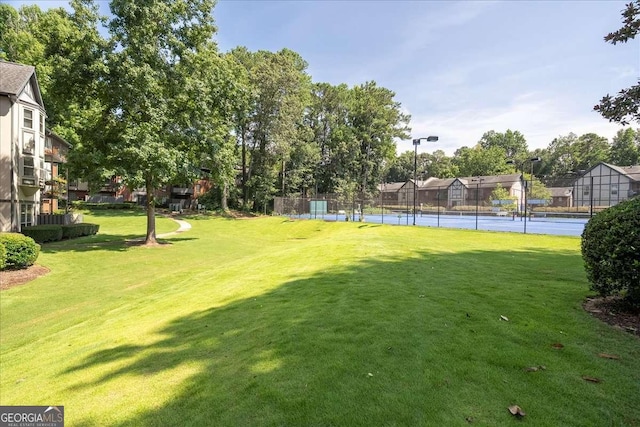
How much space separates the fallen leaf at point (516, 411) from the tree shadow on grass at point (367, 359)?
5cm

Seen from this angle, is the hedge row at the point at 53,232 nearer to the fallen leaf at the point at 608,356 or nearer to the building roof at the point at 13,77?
the building roof at the point at 13,77

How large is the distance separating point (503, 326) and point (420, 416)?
224cm

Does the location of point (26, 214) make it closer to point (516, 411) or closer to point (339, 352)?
point (339, 352)

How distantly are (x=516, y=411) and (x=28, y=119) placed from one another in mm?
27147

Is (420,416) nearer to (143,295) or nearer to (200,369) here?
(200,369)

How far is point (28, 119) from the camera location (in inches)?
832

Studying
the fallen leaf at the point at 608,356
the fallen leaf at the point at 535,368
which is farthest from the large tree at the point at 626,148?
the fallen leaf at the point at 535,368

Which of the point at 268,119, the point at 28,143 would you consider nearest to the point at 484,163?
the point at 268,119

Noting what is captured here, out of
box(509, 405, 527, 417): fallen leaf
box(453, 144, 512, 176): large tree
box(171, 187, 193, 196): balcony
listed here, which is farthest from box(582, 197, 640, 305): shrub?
box(453, 144, 512, 176): large tree

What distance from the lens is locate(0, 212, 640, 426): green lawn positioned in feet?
9.25

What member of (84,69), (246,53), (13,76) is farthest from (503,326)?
(246,53)

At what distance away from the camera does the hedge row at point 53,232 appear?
1914cm

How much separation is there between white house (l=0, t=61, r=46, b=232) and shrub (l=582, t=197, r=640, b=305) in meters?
25.5

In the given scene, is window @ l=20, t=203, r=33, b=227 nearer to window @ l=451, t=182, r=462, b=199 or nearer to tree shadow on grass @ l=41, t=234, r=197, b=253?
tree shadow on grass @ l=41, t=234, r=197, b=253
